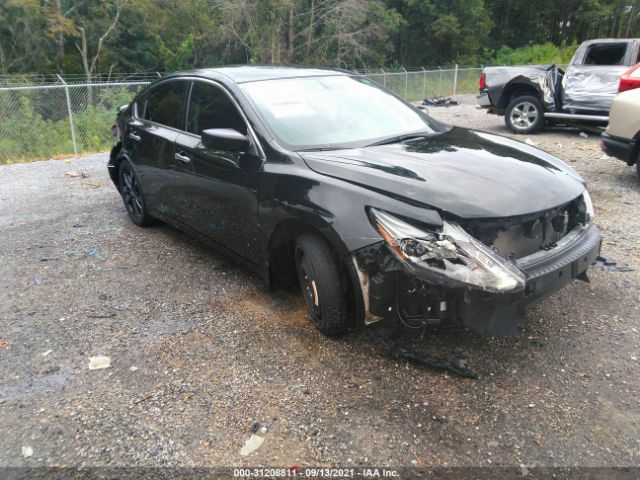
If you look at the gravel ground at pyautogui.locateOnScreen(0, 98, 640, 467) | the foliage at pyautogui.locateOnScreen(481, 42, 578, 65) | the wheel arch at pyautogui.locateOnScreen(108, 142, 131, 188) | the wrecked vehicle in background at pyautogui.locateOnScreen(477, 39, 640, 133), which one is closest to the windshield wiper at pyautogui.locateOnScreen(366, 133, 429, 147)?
the gravel ground at pyautogui.locateOnScreen(0, 98, 640, 467)

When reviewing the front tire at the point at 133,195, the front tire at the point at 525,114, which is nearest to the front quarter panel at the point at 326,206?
the front tire at the point at 133,195

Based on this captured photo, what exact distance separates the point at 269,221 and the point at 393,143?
1024 mm

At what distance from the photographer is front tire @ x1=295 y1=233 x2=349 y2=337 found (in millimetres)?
2939

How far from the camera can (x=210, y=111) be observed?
4008 mm

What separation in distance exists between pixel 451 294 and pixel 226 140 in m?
1.81

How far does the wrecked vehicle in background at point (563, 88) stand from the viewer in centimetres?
946

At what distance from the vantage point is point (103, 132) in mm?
12375

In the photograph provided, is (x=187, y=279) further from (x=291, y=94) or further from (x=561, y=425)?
(x=561, y=425)

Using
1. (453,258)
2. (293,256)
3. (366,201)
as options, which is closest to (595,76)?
(293,256)

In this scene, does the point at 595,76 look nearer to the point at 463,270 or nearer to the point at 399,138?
the point at 399,138

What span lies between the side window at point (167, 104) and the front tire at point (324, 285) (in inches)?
80.5

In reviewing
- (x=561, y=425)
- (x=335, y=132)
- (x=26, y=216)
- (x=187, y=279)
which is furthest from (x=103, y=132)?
(x=561, y=425)

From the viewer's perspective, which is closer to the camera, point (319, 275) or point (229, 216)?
point (319, 275)

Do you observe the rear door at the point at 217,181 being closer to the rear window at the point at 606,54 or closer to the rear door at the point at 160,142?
the rear door at the point at 160,142
